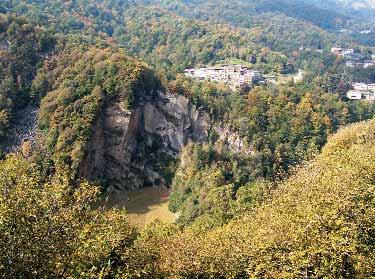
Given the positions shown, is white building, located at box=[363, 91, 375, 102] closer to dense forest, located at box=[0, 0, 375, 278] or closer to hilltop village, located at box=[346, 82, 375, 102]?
hilltop village, located at box=[346, 82, 375, 102]

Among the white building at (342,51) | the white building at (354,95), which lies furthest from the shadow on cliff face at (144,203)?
the white building at (342,51)

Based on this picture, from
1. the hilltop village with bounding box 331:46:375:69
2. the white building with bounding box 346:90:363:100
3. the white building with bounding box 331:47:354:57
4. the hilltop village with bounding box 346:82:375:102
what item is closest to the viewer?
the white building with bounding box 346:90:363:100

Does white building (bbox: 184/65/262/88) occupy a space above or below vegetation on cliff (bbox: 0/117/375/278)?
below

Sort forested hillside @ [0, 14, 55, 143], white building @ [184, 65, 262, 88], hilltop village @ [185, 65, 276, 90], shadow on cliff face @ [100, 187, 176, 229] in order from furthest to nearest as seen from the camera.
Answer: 1. white building @ [184, 65, 262, 88]
2. hilltop village @ [185, 65, 276, 90]
3. forested hillside @ [0, 14, 55, 143]
4. shadow on cliff face @ [100, 187, 176, 229]

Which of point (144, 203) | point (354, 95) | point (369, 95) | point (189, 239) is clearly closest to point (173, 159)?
point (144, 203)

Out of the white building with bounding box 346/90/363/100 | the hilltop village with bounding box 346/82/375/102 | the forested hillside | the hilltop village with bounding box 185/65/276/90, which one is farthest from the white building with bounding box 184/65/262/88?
the forested hillside

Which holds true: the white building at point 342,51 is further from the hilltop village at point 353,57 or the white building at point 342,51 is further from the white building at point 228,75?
the white building at point 228,75

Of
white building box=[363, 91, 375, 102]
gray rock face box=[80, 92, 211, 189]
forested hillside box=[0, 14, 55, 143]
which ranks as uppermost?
forested hillside box=[0, 14, 55, 143]
